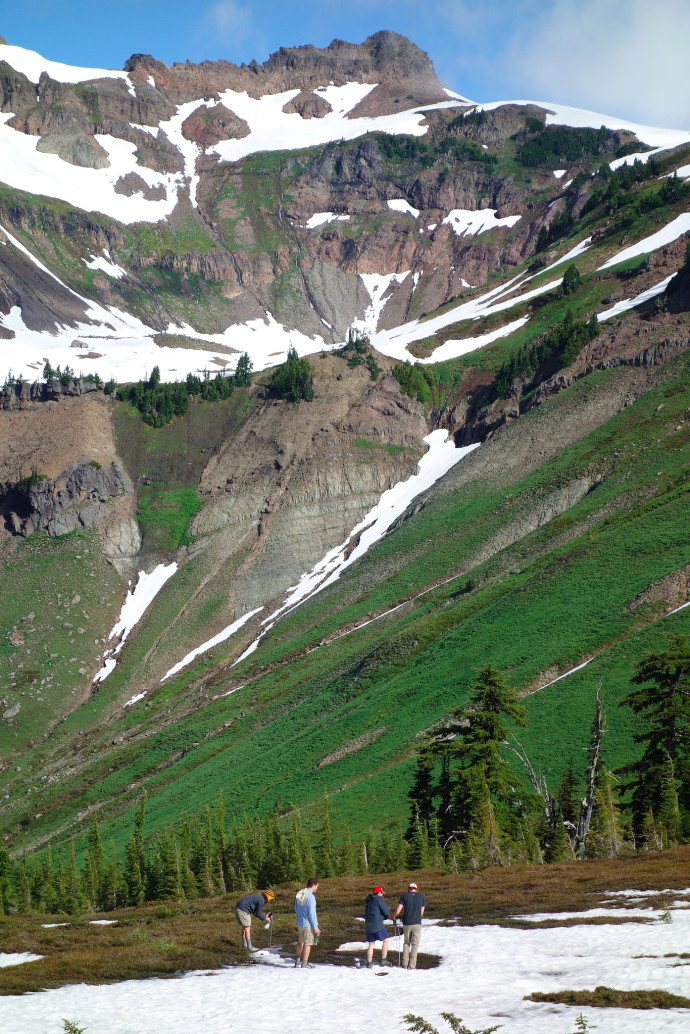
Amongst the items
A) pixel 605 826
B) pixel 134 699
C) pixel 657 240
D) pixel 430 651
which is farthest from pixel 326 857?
pixel 657 240

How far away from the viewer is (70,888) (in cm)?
6938

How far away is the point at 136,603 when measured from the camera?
472ft

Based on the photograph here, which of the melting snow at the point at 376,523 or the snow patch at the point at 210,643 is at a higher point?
the melting snow at the point at 376,523

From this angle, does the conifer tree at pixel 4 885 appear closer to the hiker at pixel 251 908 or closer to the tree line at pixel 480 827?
the tree line at pixel 480 827

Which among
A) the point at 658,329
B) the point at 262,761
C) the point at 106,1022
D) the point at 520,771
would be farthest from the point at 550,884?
the point at 658,329

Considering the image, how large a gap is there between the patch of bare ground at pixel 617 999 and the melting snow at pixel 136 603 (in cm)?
11524

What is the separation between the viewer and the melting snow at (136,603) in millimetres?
132875

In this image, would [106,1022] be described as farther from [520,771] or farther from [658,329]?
[658,329]

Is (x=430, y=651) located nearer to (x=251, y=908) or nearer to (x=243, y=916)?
(x=243, y=916)

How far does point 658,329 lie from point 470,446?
116 feet

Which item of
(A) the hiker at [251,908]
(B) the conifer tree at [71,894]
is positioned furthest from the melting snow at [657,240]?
(A) the hiker at [251,908]

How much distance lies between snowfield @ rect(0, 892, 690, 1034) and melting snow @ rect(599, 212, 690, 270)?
588 feet

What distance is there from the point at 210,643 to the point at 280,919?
322 ft

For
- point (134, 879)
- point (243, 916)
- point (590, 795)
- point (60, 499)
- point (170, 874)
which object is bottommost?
point (134, 879)
